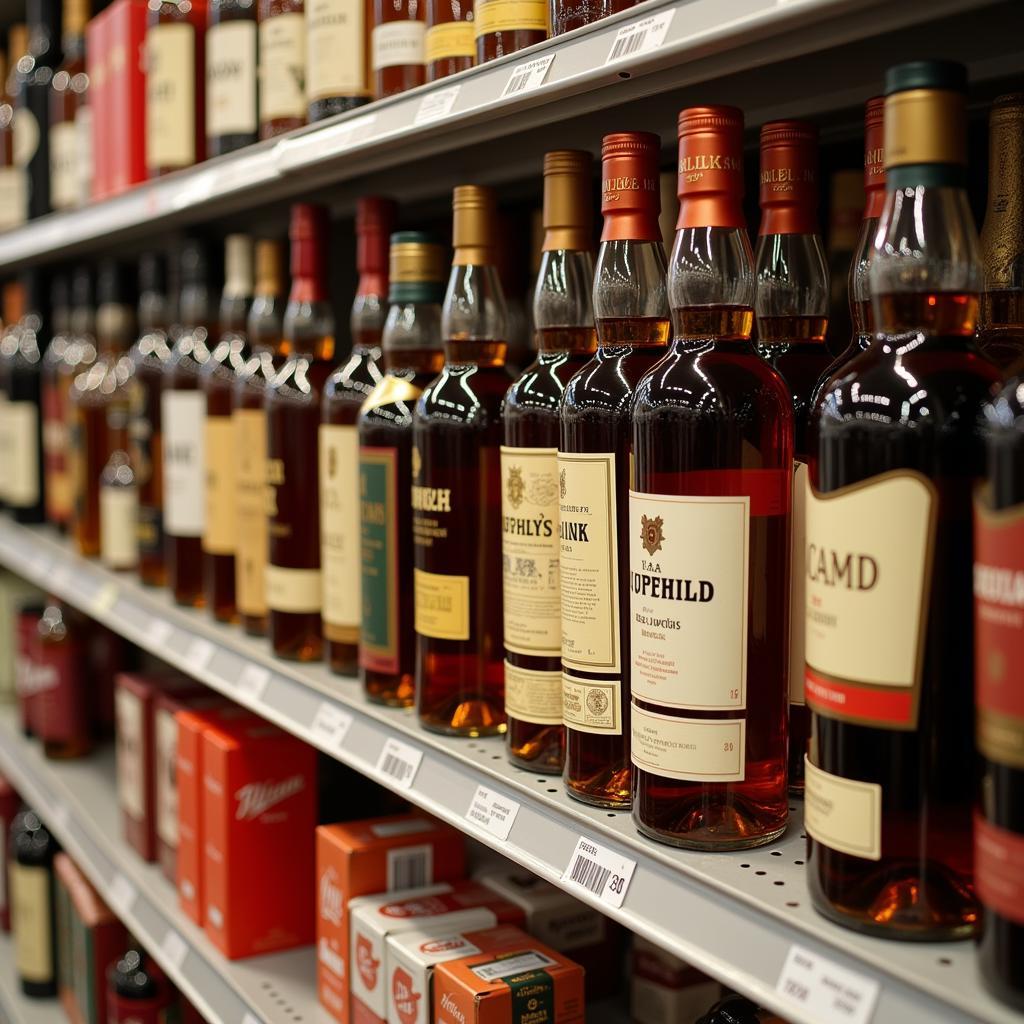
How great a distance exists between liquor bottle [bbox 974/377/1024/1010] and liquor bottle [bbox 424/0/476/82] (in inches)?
27.7

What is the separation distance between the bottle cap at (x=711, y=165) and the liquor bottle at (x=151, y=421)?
140 centimetres

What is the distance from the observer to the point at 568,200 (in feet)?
3.19

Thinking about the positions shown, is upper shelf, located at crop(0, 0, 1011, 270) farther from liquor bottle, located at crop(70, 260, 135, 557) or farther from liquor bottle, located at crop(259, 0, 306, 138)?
liquor bottle, located at crop(70, 260, 135, 557)

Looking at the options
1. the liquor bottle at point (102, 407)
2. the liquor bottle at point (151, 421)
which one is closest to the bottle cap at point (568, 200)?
the liquor bottle at point (151, 421)

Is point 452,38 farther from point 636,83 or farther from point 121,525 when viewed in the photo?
point 121,525

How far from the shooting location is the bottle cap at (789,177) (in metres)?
0.87

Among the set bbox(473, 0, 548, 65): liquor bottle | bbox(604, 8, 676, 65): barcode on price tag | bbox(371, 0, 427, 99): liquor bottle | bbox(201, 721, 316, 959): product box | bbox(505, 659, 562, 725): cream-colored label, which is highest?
bbox(371, 0, 427, 99): liquor bottle

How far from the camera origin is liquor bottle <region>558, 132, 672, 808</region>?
0.90 meters

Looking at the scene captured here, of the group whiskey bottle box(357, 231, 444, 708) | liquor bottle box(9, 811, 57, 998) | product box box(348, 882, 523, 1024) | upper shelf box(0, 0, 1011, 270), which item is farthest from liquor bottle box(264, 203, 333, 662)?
liquor bottle box(9, 811, 57, 998)

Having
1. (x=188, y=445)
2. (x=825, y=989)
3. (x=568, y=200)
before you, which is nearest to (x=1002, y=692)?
(x=825, y=989)

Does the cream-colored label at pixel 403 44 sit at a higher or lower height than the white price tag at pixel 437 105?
higher

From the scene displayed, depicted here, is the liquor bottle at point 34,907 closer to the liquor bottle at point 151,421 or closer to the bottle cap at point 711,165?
the liquor bottle at point 151,421

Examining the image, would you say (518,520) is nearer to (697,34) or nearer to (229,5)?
(697,34)

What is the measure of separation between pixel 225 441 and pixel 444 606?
2.28 ft
